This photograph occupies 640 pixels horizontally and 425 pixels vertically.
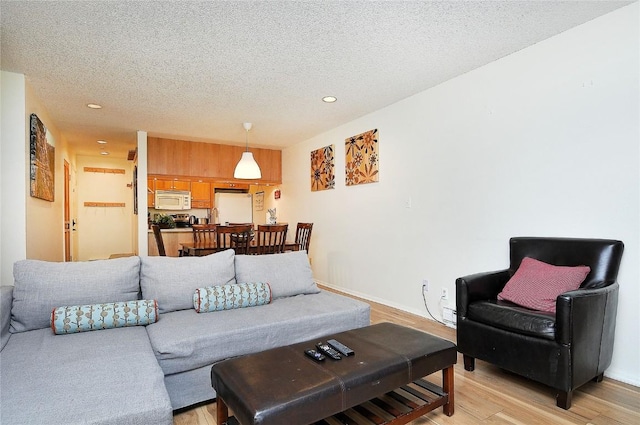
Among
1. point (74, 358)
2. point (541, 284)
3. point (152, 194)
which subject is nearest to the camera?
point (74, 358)

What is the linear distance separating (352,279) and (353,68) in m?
2.81

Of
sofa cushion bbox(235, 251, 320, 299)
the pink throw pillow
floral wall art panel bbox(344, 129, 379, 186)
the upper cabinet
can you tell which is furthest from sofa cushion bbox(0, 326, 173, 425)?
the upper cabinet

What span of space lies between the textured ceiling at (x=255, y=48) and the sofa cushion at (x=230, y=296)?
1837mm

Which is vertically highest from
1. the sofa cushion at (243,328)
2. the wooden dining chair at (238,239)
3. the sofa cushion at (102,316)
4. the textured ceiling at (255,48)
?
the textured ceiling at (255,48)

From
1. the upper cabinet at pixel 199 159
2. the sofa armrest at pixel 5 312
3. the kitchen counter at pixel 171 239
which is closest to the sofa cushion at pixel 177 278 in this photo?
the sofa armrest at pixel 5 312

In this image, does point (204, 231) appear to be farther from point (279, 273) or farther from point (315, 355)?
point (315, 355)

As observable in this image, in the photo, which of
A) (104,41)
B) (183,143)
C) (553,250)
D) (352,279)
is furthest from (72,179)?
(553,250)

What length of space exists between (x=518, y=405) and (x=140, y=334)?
2172mm

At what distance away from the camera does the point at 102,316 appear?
2002 millimetres

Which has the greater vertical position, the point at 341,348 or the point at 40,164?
the point at 40,164

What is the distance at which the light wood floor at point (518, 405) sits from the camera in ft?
5.91

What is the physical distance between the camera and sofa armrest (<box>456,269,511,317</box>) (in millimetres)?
2396

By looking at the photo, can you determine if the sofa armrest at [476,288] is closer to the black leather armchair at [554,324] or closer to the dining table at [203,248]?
the black leather armchair at [554,324]

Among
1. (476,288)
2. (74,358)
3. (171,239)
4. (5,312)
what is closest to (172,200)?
(171,239)
